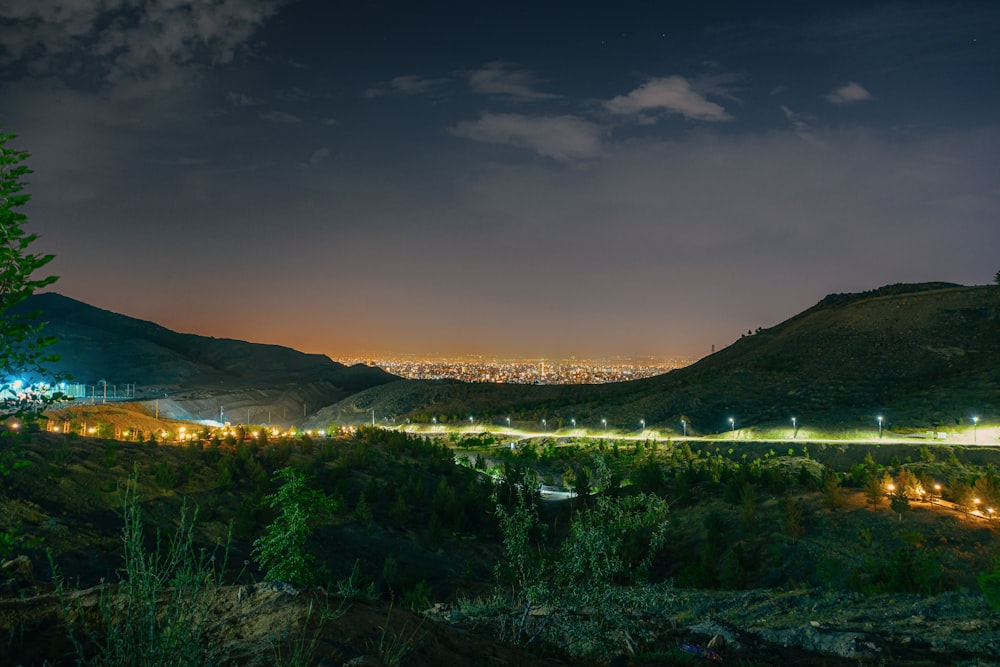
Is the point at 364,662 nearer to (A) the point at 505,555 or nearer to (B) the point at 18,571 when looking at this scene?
(B) the point at 18,571

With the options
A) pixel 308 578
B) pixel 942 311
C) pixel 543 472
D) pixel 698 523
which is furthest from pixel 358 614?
pixel 942 311

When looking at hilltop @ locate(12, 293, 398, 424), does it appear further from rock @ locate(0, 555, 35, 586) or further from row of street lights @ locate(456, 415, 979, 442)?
rock @ locate(0, 555, 35, 586)

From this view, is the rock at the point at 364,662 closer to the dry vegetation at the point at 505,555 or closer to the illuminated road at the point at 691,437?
the dry vegetation at the point at 505,555

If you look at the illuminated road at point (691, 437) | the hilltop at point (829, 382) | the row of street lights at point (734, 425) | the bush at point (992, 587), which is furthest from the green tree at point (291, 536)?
the hilltop at point (829, 382)

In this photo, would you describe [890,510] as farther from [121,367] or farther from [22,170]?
[121,367]

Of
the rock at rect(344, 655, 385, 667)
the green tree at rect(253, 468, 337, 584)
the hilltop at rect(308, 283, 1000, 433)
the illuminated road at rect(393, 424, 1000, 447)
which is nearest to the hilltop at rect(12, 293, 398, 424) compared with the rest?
the hilltop at rect(308, 283, 1000, 433)
